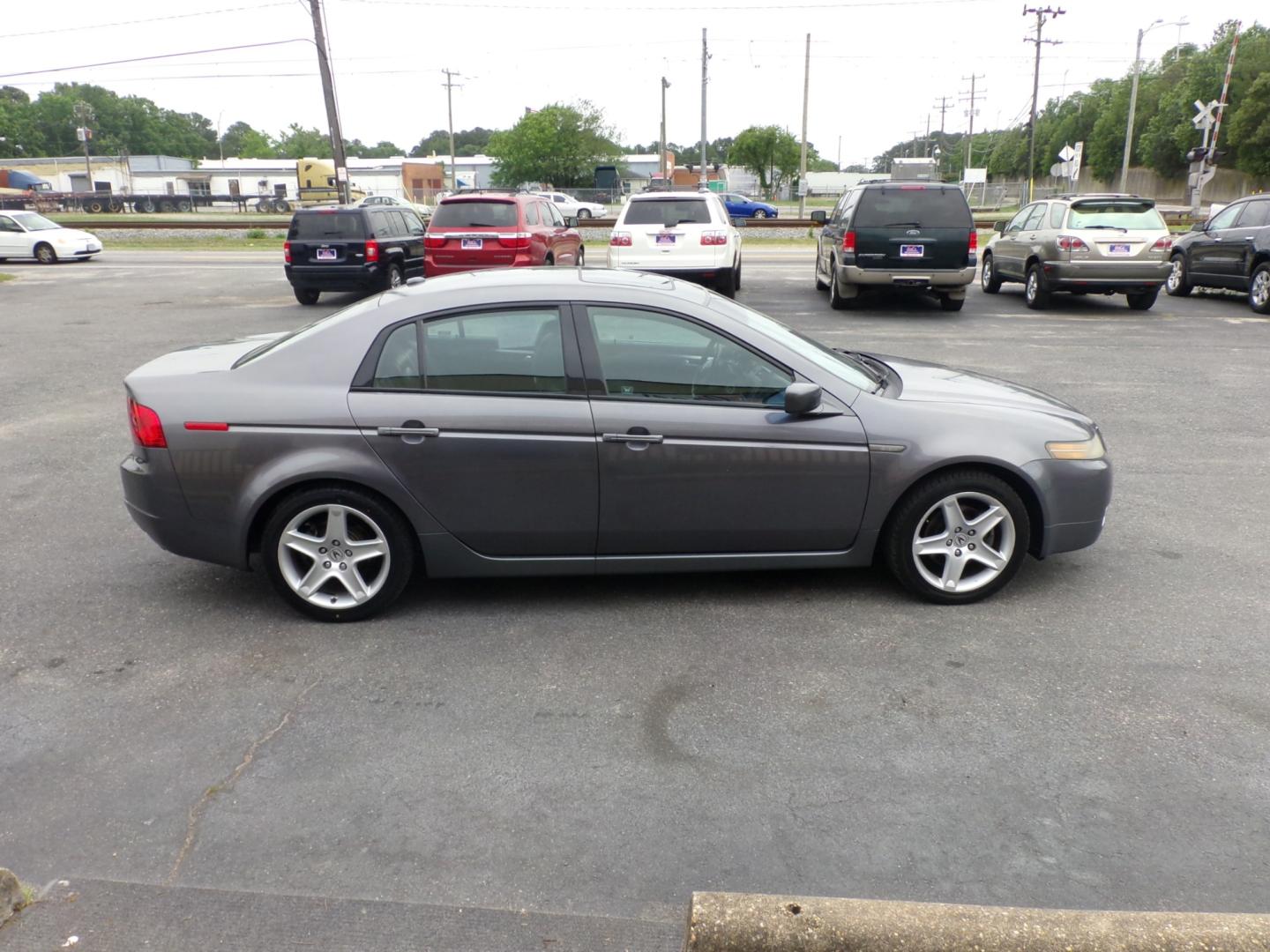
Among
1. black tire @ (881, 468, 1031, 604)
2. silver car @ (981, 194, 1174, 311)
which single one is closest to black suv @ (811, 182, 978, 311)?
silver car @ (981, 194, 1174, 311)

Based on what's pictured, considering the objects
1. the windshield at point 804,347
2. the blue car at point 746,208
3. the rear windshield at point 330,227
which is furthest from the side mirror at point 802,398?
the blue car at point 746,208

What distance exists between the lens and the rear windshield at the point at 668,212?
14.8 meters

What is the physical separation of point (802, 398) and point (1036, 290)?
497 inches

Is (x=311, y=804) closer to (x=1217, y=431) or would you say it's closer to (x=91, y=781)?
(x=91, y=781)

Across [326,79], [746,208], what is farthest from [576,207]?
[326,79]

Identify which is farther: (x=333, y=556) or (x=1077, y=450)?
(x=1077, y=450)

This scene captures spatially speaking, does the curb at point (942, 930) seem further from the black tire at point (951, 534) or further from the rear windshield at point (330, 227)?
the rear windshield at point (330, 227)

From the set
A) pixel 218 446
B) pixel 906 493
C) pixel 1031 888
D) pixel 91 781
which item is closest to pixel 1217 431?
pixel 906 493

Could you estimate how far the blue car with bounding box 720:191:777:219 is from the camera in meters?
47.9

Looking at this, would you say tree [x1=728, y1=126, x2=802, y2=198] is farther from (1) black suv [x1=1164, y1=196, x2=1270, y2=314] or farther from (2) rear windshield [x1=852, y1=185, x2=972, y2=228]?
(2) rear windshield [x1=852, y1=185, x2=972, y2=228]

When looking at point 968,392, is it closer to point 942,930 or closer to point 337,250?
point 942,930

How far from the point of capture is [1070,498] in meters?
4.72

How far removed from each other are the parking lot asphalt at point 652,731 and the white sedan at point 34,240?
23.8 m

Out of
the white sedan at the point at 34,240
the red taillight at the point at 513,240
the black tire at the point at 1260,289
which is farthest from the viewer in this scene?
the white sedan at the point at 34,240
